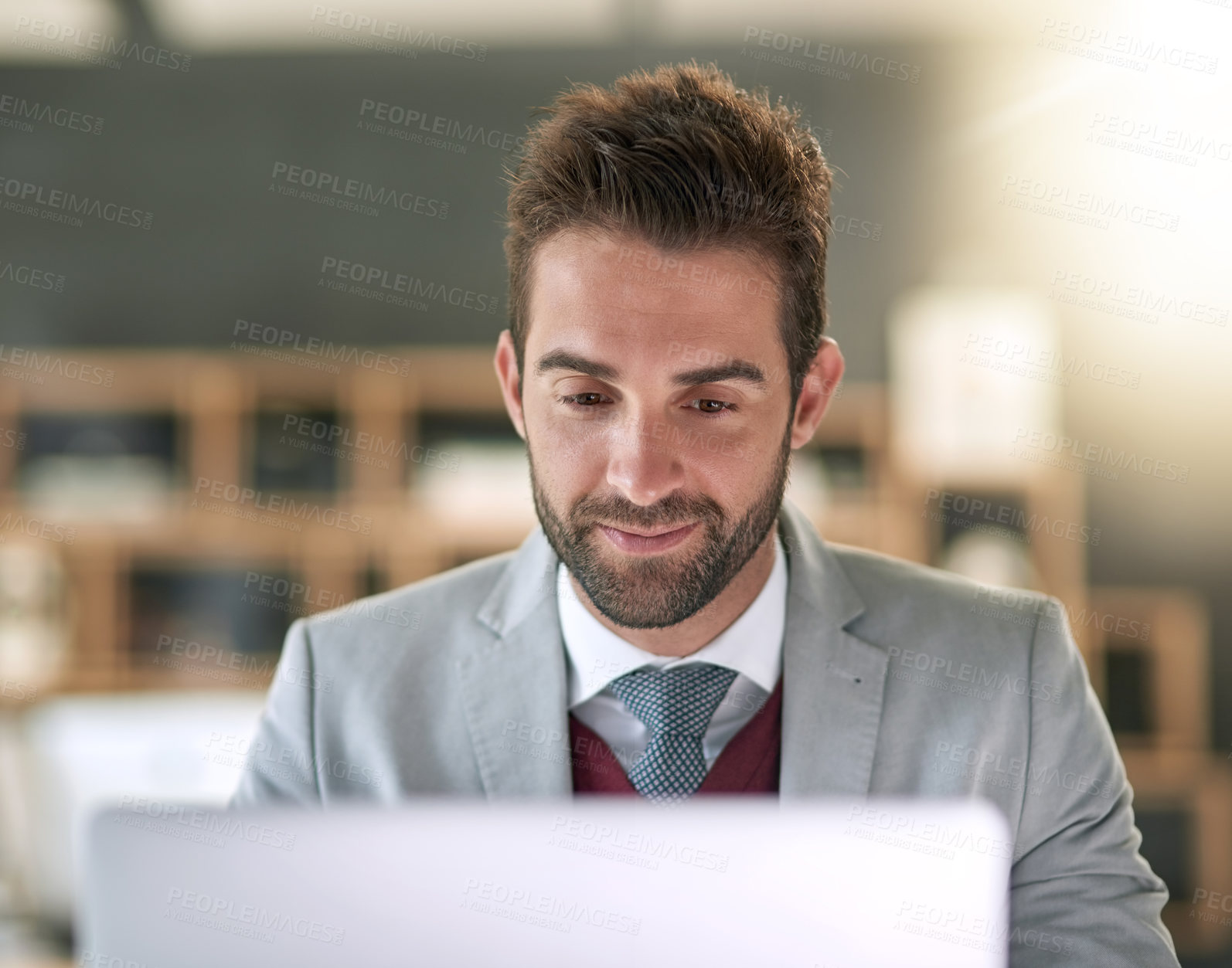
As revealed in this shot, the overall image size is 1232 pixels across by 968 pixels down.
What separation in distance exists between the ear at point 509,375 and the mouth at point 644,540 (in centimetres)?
25

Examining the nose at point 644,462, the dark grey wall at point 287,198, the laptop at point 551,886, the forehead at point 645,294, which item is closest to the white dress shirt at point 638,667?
the nose at point 644,462

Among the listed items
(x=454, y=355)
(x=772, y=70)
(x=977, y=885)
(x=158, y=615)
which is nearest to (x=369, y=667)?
(x=977, y=885)

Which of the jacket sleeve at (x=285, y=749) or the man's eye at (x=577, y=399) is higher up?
the man's eye at (x=577, y=399)

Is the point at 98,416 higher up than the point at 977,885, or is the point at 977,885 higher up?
the point at 98,416

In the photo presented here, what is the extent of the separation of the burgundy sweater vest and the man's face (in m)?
0.19

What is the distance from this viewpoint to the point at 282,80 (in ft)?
15.6

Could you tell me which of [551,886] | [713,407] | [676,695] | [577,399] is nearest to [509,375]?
[577,399]

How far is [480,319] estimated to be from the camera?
4.76 metres

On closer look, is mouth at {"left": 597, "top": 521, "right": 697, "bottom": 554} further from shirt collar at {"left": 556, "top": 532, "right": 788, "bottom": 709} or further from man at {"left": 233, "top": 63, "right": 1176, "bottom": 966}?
shirt collar at {"left": 556, "top": 532, "right": 788, "bottom": 709}

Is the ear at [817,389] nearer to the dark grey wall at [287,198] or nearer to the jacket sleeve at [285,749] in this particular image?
the jacket sleeve at [285,749]

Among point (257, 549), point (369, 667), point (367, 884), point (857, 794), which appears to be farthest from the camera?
point (257, 549)

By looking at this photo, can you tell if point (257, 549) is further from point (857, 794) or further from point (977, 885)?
point (977, 885)

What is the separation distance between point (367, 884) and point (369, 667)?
0.73 metres

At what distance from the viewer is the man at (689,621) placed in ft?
4.55
